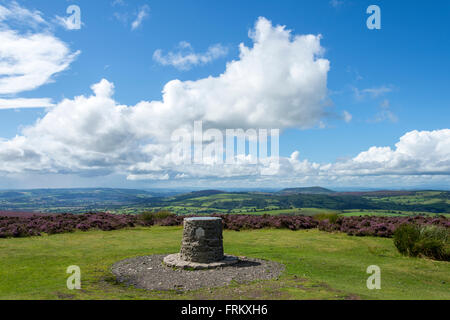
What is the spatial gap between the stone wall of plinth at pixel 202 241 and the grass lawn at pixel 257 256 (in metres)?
3.52

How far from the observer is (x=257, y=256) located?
679 inches

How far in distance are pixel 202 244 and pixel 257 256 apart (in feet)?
13.1

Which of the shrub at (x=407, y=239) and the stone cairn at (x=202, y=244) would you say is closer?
the stone cairn at (x=202, y=244)

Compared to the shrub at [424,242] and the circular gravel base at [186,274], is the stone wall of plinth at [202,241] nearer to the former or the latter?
the circular gravel base at [186,274]

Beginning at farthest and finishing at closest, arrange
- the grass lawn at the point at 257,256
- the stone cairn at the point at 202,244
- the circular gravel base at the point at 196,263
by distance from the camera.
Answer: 1. the stone cairn at the point at 202,244
2. the circular gravel base at the point at 196,263
3. the grass lawn at the point at 257,256

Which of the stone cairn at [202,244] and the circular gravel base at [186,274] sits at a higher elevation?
the stone cairn at [202,244]

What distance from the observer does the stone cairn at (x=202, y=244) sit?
14.8 metres

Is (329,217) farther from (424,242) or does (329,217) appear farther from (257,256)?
(257,256)

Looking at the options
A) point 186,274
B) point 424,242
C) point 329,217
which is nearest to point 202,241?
point 186,274

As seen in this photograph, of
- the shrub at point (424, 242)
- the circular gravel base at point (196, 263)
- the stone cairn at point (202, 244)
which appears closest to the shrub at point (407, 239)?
the shrub at point (424, 242)

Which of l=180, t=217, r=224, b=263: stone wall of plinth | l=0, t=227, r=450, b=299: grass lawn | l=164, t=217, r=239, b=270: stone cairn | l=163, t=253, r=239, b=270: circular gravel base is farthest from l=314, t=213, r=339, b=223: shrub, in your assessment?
l=180, t=217, r=224, b=263: stone wall of plinth

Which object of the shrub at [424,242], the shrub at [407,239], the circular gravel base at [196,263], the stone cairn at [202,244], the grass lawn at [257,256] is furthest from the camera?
the shrub at [407,239]

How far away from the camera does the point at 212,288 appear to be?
11.3 m
